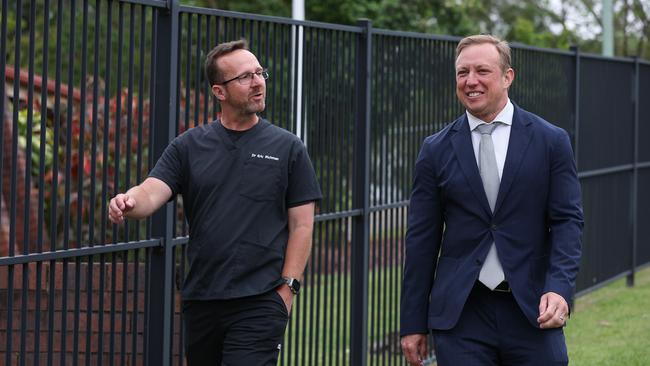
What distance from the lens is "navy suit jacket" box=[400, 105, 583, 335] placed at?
5020 mm

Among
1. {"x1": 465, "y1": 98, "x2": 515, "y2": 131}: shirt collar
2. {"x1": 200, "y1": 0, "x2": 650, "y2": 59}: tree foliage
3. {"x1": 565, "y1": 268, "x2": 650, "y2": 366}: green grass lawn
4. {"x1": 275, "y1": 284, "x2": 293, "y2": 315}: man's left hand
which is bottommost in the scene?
{"x1": 565, "y1": 268, "x2": 650, "y2": 366}: green grass lawn

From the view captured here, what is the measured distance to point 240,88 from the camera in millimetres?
5527

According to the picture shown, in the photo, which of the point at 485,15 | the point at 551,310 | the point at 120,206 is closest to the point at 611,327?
the point at 551,310

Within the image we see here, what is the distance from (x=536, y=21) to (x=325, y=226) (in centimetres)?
5099

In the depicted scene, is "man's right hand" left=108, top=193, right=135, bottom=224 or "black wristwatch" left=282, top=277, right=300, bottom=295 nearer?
"man's right hand" left=108, top=193, right=135, bottom=224

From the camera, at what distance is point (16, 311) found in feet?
18.4

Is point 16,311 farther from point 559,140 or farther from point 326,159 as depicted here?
point 326,159

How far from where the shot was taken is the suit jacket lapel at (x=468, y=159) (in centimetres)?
510

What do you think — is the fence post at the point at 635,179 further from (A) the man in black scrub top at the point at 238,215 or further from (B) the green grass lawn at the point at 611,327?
(A) the man in black scrub top at the point at 238,215

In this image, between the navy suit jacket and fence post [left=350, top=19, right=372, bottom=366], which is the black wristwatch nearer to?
the navy suit jacket

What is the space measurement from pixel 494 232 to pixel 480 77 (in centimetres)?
57

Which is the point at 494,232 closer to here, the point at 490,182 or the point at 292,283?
the point at 490,182

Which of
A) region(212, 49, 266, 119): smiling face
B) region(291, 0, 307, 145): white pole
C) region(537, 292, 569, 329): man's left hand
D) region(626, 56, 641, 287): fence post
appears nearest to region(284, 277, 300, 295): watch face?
region(212, 49, 266, 119): smiling face

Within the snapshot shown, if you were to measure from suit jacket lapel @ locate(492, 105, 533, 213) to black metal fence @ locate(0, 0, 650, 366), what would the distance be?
1760 millimetres
